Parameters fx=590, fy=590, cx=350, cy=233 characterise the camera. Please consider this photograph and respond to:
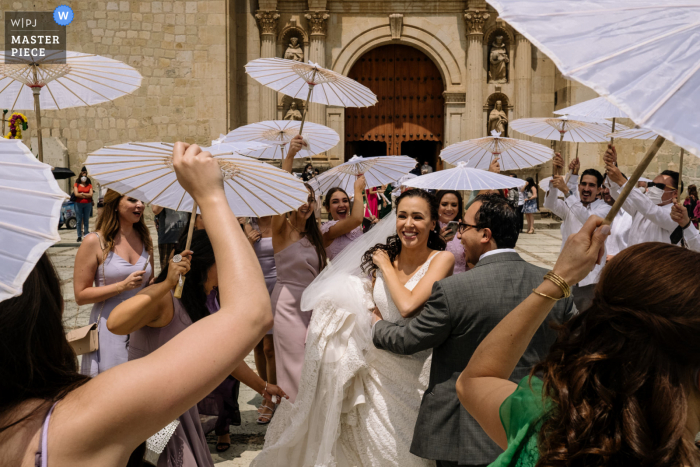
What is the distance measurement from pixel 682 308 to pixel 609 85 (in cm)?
54

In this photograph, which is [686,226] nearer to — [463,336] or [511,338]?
[463,336]

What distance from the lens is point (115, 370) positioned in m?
1.08

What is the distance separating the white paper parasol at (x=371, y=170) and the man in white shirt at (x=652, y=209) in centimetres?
207

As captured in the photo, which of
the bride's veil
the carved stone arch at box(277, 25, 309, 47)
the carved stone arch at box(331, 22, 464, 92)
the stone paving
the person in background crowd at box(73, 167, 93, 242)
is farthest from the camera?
the carved stone arch at box(331, 22, 464, 92)

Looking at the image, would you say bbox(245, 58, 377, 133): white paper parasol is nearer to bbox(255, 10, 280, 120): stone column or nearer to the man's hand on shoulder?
the man's hand on shoulder

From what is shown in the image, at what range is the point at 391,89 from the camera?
18047 millimetres

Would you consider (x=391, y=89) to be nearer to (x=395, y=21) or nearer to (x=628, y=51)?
(x=395, y=21)

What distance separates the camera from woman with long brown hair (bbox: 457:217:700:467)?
43.3 inches

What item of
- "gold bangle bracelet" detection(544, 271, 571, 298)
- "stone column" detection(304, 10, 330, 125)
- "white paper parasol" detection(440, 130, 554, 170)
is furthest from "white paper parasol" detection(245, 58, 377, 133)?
"stone column" detection(304, 10, 330, 125)

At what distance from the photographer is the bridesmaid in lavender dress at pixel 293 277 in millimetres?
4441

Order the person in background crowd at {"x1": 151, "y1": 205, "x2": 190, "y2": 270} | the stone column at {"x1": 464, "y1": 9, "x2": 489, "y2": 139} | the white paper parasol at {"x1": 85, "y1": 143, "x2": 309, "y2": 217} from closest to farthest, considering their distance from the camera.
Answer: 1. the white paper parasol at {"x1": 85, "y1": 143, "x2": 309, "y2": 217}
2. the person in background crowd at {"x1": 151, "y1": 205, "x2": 190, "y2": 270}
3. the stone column at {"x1": 464, "y1": 9, "x2": 489, "y2": 139}

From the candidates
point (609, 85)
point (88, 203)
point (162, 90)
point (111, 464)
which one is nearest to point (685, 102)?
point (609, 85)

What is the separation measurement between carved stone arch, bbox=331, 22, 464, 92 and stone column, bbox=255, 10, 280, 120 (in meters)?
1.95

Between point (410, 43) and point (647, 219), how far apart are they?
13.0m
